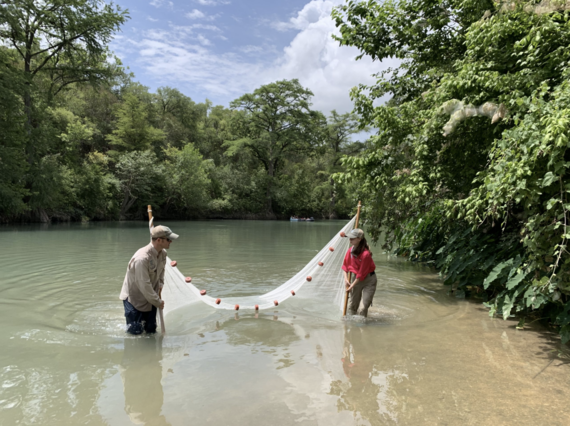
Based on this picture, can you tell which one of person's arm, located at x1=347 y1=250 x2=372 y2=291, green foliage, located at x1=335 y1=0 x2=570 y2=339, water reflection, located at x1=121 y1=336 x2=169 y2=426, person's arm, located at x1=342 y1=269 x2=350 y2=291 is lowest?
water reflection, located at x1=121 y1=336 x2=169 y2=426

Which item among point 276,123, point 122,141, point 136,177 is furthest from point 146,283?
point 276,123

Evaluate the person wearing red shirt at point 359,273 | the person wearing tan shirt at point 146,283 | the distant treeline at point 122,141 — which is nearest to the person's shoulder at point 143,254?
the person wearing tan shirt at point 146,283

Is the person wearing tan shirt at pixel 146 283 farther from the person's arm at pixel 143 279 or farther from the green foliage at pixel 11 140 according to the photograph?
the green foliage at pixel 11 140

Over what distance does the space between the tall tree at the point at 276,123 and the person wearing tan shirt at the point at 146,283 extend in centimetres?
4711

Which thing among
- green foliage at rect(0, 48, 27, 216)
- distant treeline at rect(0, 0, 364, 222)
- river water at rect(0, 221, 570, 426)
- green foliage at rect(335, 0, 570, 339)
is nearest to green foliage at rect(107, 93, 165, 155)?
distant treeline at rect(0, 0, 364, 222)

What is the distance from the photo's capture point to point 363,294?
20.8 ft

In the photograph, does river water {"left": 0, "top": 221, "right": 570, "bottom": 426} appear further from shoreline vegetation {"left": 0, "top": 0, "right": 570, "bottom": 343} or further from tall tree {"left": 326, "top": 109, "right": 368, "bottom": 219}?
tall tree {"left": 326, "top": 109, "right": 368, "bottom": 219}

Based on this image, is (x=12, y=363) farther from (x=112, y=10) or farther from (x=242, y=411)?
(x=112, y=10)

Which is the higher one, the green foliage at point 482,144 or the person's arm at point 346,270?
the green foliage at point 482,144

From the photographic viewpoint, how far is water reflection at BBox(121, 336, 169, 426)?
11.0 feet

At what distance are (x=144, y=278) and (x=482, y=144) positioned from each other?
20.6 feet

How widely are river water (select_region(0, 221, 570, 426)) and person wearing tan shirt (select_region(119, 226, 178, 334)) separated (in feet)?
0.93

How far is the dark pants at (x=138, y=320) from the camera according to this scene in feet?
16.4

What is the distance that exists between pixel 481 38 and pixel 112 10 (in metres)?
31.4
